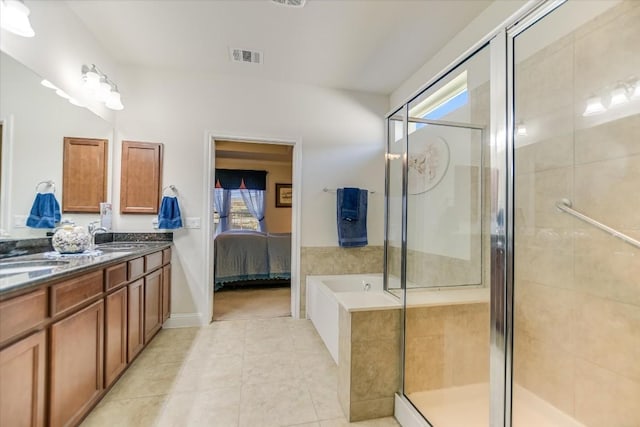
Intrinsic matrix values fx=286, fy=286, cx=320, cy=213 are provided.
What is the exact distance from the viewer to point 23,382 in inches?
42.4

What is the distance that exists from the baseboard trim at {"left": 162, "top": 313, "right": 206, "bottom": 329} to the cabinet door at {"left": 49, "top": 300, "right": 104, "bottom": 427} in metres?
1.31

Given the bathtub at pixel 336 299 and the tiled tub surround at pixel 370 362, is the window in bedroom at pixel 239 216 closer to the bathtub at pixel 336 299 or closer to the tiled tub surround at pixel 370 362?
the bathtub at pixel 336 299

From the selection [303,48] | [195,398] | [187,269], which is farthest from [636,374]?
[187,269]

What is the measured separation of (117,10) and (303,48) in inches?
56.0

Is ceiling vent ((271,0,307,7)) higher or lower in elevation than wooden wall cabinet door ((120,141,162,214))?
higher

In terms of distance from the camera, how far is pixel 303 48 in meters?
2.56

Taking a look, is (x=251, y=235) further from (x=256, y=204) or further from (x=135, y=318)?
(x=256, y=204)

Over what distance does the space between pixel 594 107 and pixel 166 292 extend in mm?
3385

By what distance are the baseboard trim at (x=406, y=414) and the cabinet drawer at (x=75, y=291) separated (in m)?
1.73

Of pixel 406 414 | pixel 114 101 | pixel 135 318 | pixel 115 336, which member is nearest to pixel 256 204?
pixel 114 101

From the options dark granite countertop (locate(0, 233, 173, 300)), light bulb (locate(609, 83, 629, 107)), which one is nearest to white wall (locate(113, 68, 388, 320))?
dark granite countertop (locate(0, 233, 173, 300))

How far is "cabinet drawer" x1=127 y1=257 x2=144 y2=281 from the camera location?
196 cm

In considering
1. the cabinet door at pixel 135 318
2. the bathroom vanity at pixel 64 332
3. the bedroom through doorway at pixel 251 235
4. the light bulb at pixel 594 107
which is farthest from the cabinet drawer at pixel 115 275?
the light bulb at pixel 594 107

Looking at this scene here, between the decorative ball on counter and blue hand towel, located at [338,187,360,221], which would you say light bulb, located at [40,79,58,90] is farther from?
blue hand towel, located at [338,187,360,221]
